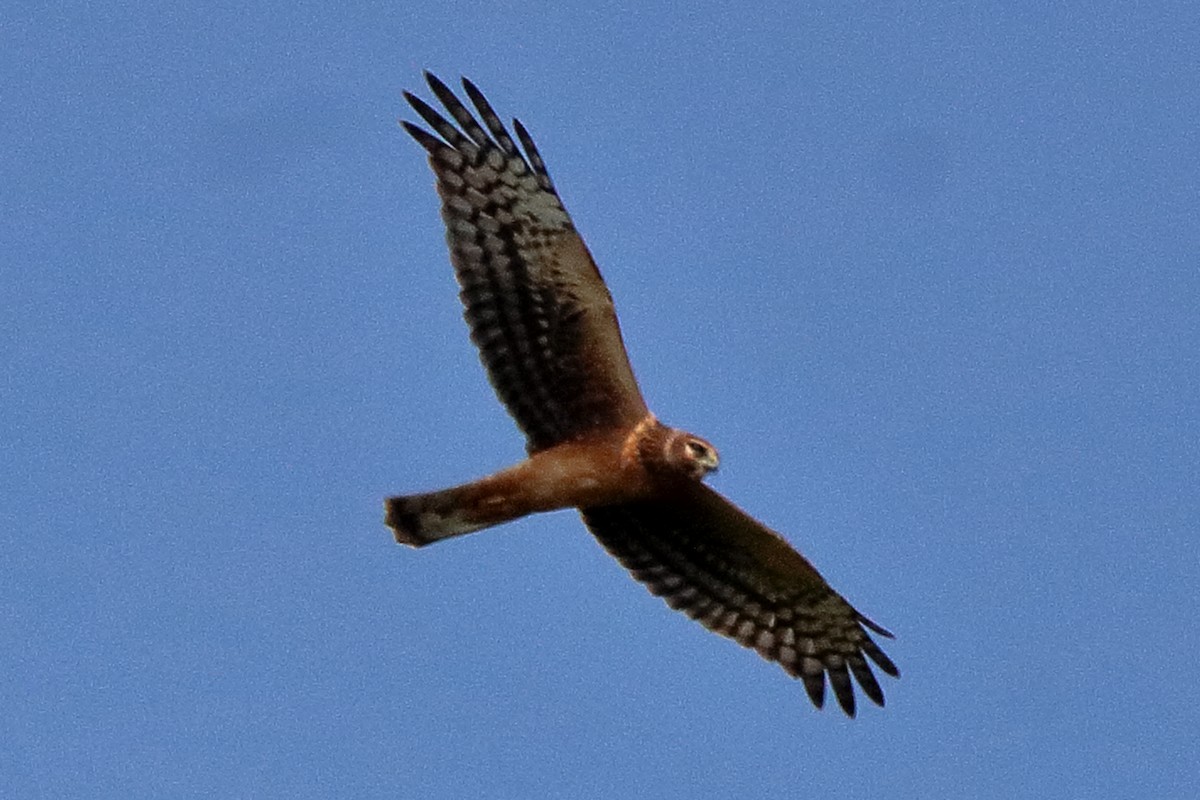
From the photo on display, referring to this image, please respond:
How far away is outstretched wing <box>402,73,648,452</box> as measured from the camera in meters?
14.5

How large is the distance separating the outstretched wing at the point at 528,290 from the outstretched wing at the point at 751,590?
0.83m

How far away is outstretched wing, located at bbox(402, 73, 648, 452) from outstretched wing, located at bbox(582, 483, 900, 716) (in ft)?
2.73

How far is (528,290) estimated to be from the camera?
47.8 ft

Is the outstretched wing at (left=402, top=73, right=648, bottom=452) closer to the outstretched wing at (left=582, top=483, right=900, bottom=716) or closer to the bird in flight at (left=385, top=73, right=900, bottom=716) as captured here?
the bird in flight at (left=385, top=73, right=900, bottom=716)

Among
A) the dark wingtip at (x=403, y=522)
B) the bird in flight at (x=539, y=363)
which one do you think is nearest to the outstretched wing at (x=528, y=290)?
A: the bird in flight at (x=539, y=363)

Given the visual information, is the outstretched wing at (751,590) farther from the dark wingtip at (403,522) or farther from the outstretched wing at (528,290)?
the dark wingtip at (403,522)

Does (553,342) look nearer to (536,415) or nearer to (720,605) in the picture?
(536,415)

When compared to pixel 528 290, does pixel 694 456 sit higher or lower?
lower

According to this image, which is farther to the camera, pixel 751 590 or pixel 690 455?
pixel 751 590

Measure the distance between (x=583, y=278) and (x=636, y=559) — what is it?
6.37 feet

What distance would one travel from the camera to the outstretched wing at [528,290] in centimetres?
1453

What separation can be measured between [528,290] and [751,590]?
2.49 m

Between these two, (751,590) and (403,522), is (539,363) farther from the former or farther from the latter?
(751,590)

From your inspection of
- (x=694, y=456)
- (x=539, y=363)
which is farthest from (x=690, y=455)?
(x=539, y=363)
